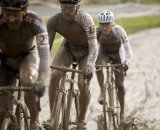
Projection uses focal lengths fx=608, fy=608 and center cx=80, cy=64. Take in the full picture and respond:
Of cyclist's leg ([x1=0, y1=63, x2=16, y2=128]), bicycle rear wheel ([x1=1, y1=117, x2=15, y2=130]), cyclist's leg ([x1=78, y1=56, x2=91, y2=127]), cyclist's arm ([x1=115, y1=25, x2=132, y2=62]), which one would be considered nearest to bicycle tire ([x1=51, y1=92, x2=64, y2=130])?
cyclist's leg ([x1=78, y1=56, x2=91, y2=127])

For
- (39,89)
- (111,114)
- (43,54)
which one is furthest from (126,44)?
(39,89)

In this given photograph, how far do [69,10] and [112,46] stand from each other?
3.35 metres

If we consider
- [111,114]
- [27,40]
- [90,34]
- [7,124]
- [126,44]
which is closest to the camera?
[7,124]

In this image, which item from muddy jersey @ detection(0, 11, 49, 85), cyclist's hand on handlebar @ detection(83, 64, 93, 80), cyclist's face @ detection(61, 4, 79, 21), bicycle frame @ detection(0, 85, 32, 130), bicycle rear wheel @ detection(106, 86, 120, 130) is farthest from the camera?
bicycle rear wheel @ detection(106, 86, 120, 130)

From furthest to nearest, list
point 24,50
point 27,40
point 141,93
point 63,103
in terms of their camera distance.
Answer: point 141,93 → point 63,103 → point 24,50 → point 27,40

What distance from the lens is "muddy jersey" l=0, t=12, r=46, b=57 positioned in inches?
287

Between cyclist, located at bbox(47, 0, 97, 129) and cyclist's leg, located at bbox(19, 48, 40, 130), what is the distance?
1048 millimetres

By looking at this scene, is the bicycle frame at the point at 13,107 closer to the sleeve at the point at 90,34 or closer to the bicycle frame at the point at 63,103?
the bicycle frame at the point at 63,103

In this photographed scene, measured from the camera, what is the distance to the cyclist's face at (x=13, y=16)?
7.09 m

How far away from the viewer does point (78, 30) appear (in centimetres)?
919

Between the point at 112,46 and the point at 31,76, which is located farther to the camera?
the point at 112,46

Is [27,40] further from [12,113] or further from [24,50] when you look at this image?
[12,113]

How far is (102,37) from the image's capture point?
11594 mm

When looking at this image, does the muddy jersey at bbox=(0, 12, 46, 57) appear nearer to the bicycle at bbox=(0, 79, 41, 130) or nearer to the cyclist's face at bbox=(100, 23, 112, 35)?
the bicycle at bbox=(0, 79, 41, 130)
